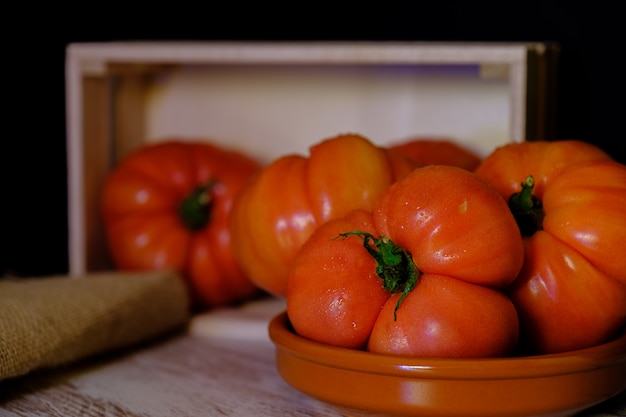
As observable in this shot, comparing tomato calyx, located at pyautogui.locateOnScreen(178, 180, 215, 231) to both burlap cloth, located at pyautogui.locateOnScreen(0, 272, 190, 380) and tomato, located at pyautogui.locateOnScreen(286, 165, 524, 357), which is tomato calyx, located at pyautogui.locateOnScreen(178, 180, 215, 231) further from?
tomato, located at pyautogui.locateOnScreen(286, 165, 524, 357)

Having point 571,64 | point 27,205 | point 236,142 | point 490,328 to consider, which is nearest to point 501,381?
point 490,328

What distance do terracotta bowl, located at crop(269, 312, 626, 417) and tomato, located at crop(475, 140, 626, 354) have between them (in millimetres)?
31

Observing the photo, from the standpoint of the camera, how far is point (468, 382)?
21.7 inches

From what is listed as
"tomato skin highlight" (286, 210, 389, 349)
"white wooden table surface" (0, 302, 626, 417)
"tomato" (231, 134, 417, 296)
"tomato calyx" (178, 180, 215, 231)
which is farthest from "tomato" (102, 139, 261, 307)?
"tomato skin highlight" (286, 210, 389, 349)

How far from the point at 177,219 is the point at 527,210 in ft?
1.98

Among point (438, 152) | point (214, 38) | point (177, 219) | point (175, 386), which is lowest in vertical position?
point (175, 386)

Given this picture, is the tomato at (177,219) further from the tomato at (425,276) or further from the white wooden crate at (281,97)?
the tomato at (425,276)

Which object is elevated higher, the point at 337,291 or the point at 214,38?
the point at 214,38

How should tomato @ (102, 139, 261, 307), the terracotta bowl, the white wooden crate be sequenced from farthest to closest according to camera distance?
tomato @ (102, 139, 261, 307) < the white wooden crate < the terracotta bowl

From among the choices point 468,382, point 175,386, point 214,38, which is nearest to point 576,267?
point 468,382

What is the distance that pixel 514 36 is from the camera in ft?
3.60

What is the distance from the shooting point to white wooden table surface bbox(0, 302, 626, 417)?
2.30 ft

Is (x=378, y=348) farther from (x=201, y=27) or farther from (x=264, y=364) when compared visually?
(x=201, y=27)

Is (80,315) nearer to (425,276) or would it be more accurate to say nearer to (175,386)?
(175,386)
